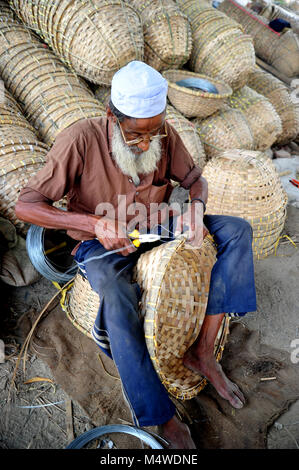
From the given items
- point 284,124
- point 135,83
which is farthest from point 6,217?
point 284,124

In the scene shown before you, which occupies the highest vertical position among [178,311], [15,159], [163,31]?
[163,31]

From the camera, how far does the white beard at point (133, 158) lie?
1703 mm

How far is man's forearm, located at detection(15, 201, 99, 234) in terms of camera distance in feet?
5.44

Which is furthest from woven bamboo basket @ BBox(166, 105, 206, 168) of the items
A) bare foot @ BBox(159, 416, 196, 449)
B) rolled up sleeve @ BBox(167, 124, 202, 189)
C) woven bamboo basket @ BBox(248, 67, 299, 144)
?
bare foot @ BBox(159, 416, 196, 449)

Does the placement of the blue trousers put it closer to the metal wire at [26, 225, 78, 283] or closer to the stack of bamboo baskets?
the stack of bamboo baskets

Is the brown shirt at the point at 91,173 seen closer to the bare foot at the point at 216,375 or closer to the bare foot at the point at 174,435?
the bare foot at the point at 216,375

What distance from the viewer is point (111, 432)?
1.79m

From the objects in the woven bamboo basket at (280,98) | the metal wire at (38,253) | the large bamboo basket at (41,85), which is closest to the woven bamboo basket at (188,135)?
the large bamboo basket at (41,85)

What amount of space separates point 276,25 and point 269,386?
646 cm

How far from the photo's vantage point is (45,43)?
3330mm

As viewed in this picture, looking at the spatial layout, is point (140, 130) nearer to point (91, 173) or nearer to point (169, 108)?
point (91, 173)

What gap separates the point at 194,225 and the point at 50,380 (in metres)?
1.19

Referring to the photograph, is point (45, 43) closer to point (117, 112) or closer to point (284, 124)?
point (117, 112)

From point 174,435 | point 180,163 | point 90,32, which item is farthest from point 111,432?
point 90,32
